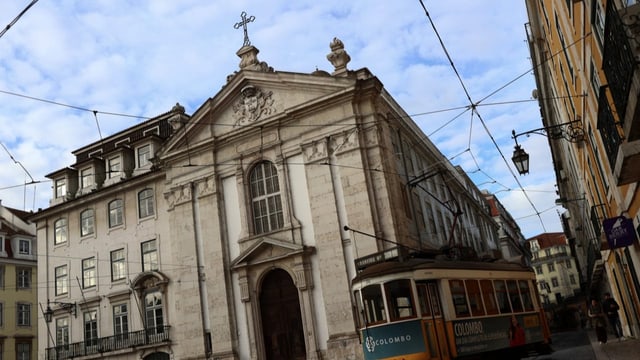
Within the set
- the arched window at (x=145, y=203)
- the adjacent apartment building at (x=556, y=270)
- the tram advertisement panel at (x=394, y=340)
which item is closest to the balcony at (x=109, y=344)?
the arched window at (x=145, y=203)

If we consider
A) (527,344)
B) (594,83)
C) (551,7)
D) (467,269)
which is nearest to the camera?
(594,83)

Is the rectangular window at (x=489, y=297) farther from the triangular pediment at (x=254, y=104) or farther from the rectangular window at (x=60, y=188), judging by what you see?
the rectangular window at (x=60, y=188)

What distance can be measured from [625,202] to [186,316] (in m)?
18.0

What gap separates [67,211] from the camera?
31.8m

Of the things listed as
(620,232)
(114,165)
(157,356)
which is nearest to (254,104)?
(114,165)

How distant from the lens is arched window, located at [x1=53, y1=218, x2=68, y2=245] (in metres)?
31.8

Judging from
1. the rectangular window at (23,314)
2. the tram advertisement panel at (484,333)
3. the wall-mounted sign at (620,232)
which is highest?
the rectangular window at (23,314)

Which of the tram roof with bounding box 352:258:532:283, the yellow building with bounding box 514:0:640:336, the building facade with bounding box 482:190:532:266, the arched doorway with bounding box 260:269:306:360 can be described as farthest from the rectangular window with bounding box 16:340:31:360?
the building facade with bounding box 482:190:532:266

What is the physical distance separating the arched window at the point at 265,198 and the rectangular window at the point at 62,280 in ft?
41.1

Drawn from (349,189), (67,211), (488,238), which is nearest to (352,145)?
(349,189)

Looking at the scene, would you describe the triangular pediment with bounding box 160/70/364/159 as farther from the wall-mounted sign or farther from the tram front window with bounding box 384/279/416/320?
the wall-mounted sign

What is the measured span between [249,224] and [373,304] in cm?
1122

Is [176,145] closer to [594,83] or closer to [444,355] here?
[444,355]

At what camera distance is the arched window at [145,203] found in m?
28.6
